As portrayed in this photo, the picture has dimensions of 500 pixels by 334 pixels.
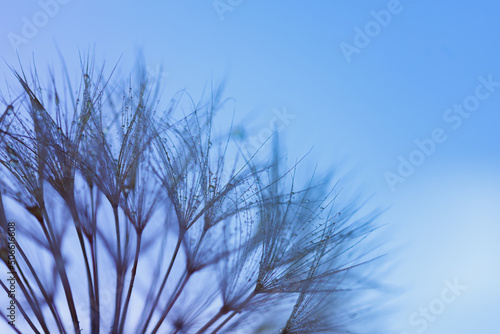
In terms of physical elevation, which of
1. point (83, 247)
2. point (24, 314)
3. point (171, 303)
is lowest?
point (171, 303)

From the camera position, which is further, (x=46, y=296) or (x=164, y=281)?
(x=164, y=281)

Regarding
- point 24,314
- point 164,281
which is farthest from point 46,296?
point 164,281

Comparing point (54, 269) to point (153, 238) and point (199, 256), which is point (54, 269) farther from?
point (199, 256)

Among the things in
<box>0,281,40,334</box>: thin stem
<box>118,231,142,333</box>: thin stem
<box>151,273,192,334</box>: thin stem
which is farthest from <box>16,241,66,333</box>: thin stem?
<box>151,273,192,334</box>: thin stem

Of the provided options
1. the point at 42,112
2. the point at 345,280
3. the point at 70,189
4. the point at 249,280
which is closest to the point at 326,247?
the point at 345,280

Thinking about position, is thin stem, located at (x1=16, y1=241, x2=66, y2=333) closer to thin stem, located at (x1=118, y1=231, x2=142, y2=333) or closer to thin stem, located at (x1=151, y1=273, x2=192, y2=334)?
thin stem, located at (x1=118, y1=231, x2=142, y2=333)

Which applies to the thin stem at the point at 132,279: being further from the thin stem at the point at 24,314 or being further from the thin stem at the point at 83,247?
the thin stem at the point at 24,314

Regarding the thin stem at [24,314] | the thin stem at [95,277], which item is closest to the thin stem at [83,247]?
the thin stem at [95,277]

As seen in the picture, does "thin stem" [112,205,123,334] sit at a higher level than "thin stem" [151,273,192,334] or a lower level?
higher

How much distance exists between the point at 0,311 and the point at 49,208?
0.34 meters

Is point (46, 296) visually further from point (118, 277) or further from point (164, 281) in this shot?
point (164, 281)

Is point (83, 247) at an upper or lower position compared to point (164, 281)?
upper

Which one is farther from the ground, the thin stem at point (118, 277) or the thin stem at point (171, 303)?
the thin stem at point (118, 277)

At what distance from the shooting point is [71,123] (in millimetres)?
1808
